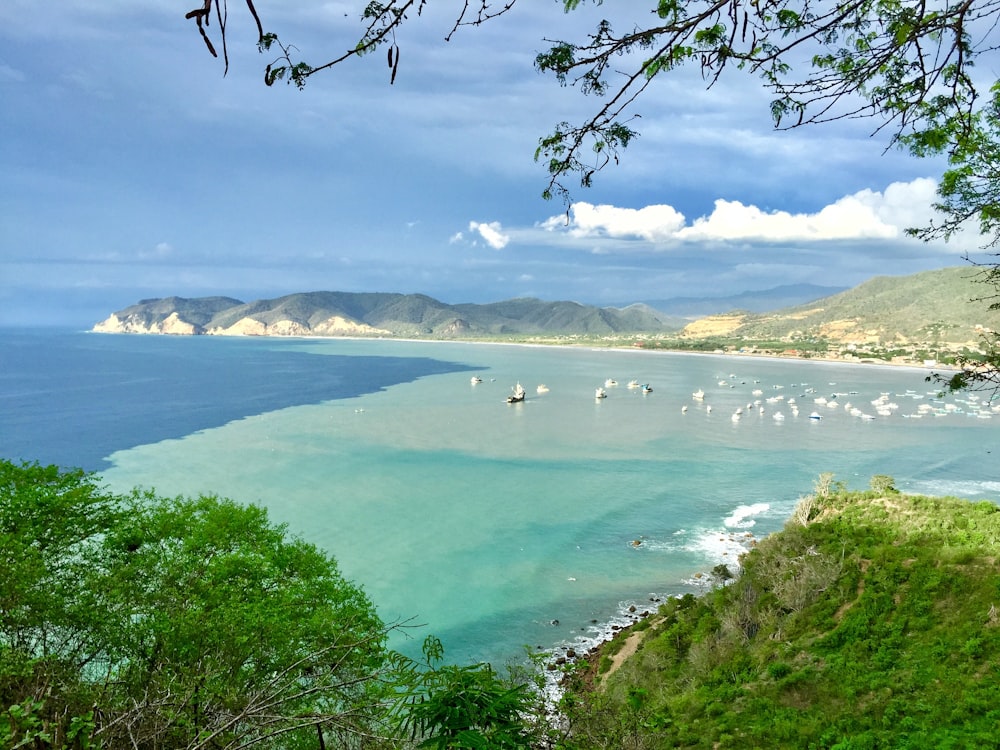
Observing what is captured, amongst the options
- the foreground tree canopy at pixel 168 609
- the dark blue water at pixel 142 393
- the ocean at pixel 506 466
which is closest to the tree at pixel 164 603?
the foreground tree canopy at pixel 168 609

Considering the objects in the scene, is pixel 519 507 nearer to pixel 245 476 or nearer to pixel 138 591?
pixel 245 476

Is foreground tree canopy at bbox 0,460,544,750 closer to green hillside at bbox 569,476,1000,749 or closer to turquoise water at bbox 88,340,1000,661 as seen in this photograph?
turquoise water at bbox 88,340,1000,661

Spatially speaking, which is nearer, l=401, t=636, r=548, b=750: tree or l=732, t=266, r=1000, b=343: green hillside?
l=401, t=636, r=548, b=750: tree

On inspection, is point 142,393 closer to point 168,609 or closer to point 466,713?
point 168,609

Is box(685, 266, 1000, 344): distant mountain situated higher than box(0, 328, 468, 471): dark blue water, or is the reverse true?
box(685, 266, 1000, 344): distant mountain

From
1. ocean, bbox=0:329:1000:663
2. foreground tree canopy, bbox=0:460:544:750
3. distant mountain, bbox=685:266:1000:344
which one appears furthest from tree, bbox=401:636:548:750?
distant mountain, bbox=685:266:1000:344


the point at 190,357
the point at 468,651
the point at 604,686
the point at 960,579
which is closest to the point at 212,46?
the point at 604,686

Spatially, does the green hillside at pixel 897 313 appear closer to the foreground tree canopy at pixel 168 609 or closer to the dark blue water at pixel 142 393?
the dark blue water at pixel 142 393
